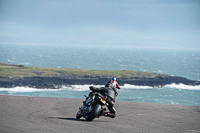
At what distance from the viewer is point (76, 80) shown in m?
69.4

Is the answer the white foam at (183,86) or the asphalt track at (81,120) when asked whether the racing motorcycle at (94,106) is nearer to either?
the asphalt track at (81,120)

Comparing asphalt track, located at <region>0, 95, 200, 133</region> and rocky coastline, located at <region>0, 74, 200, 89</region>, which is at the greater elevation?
rocky coastline, located at <region>0, 74, 200, 89</region>

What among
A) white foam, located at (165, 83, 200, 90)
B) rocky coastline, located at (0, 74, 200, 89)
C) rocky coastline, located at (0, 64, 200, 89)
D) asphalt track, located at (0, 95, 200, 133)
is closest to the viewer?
asphalt track, located at (0, 95, 200, 133)

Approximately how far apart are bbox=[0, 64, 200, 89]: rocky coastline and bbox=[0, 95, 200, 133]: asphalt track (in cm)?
4677

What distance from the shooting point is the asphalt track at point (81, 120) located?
9953 mm

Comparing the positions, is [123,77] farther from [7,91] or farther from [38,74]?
[7,91]

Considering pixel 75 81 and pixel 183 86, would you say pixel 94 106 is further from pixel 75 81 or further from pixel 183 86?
pixel 183 86

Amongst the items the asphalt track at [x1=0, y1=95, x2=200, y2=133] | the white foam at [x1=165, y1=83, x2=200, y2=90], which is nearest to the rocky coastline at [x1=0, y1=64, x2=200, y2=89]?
the white foam at [x1=165, y1=83, x2=200, y2=90]

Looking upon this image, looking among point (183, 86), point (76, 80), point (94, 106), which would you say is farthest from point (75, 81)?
point (94, 106)

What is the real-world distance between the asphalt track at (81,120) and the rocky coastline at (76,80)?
46768 millimetres

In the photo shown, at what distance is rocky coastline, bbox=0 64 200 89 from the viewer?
206 ft

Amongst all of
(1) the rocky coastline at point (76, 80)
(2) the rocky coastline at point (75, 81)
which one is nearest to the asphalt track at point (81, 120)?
(2) the rocky coastline at point (75, 81)

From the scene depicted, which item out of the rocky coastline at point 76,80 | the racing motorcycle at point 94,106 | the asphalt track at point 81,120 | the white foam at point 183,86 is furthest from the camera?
the white foam at point 183,86

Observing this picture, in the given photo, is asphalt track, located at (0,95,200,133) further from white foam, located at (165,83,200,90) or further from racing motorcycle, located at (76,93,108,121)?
white foam, located at (165,83,200,90)
